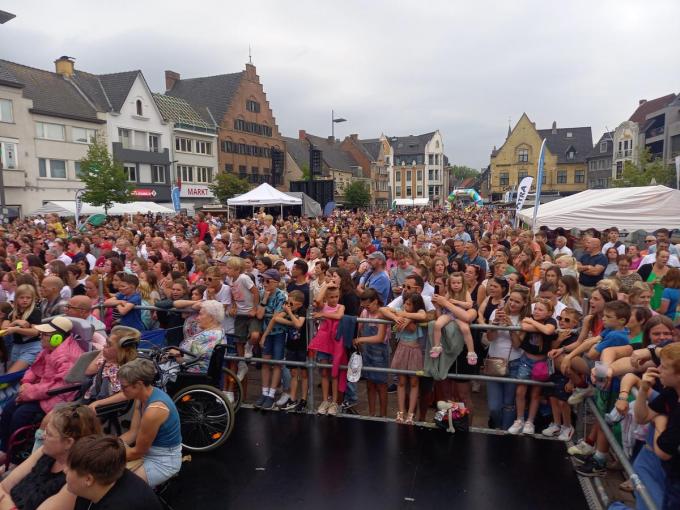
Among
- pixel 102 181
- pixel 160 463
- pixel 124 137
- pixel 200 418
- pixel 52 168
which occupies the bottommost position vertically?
pixel 200 418

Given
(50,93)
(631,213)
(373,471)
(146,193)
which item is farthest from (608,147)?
(373,471)

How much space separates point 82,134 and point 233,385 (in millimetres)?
38752

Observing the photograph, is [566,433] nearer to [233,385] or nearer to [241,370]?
[233,385]

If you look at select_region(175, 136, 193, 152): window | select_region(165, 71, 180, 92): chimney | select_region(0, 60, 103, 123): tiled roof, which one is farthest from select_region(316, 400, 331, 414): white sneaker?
select_region(165, 71, 180, 92): chimney

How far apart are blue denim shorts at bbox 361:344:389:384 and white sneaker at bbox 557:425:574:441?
1.91 metres

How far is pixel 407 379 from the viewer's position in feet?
18.1

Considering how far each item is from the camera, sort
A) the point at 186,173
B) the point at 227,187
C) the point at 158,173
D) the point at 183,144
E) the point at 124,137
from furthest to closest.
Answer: the point at 186,173
the point at 183,144
the point at 158,173
the point at 227,187
the point at 124,137

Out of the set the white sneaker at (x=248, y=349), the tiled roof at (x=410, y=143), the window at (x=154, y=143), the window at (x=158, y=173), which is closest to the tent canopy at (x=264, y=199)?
the white sneaker at (x=248, y=349)

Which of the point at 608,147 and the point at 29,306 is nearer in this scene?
the point at 29,306

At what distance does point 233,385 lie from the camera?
566 cm

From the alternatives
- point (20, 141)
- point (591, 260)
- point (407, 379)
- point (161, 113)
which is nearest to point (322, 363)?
point (407, 379)

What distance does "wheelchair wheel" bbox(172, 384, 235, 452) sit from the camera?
15.5ft

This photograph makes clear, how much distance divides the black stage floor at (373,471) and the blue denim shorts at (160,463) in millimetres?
481

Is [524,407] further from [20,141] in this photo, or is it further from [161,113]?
[161,113]
